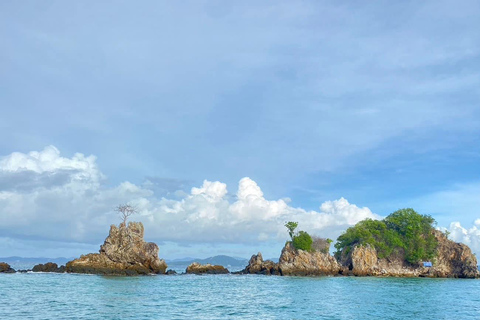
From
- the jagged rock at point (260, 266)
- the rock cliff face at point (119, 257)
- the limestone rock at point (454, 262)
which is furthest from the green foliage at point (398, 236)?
the rock cliff face at point (119, 257)

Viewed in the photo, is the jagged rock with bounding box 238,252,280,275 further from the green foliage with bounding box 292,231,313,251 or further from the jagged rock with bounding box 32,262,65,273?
the jagged rock with bounding box 32,262,65,273

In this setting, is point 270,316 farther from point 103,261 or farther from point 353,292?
point 103,261

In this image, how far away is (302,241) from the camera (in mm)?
113000

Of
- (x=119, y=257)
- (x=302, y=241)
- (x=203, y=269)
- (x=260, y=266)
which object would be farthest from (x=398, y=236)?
(x=119, y=257)

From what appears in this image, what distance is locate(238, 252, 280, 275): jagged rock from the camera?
113 metres

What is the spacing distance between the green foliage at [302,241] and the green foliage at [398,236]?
1377 centimetres

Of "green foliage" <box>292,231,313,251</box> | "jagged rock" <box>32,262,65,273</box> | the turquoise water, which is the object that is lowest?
the turquoise water

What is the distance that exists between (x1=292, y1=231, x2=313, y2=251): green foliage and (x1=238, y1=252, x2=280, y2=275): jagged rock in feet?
26.2

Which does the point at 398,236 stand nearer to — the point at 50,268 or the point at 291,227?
the point at 291,227

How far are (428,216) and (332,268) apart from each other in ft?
123

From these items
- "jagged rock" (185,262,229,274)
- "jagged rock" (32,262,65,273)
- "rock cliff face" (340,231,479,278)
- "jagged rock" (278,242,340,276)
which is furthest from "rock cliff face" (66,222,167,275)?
"rock cliff face" (340,231,479,278)

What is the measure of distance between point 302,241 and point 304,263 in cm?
584

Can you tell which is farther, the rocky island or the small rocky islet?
the rocky island

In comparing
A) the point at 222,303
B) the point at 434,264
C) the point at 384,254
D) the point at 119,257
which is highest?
the point at 384,254
